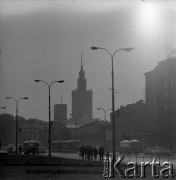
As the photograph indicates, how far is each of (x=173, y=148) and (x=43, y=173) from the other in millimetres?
80382

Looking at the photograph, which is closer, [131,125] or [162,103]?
[162,103]

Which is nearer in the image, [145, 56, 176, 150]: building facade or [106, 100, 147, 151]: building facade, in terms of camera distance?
[145, 56, 176, 150]: building facade

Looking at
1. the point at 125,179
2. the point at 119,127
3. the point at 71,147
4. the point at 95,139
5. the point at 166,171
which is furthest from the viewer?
the point at 95,139

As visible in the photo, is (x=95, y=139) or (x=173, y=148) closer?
(x=173, y=148)

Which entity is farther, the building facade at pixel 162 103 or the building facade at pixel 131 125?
the building facade at pixel 131 125

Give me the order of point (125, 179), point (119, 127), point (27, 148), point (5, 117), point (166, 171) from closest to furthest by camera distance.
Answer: point (125, 179)
point (166, 171)
point (27, 148)
point (119, 127)
point (5, 117)

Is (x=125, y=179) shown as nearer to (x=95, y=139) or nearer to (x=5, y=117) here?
(x=95, y=139)

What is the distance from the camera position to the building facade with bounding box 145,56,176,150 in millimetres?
110562

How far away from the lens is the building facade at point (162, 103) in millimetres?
110562

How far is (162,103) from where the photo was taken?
4756 inches

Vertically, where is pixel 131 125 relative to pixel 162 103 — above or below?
below

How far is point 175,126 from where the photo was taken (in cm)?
11256

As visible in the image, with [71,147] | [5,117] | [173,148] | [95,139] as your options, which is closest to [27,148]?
[71,147]

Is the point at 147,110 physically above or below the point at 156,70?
below
